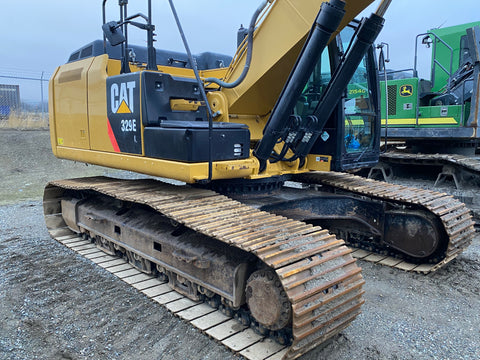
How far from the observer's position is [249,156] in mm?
3836

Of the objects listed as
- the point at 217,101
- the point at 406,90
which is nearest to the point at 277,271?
the point at 217,101

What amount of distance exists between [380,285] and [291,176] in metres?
1.39

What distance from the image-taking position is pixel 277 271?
258 cm

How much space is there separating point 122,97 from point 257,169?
142 cm

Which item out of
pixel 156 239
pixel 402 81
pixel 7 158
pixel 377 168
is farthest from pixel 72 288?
pixel 7 158

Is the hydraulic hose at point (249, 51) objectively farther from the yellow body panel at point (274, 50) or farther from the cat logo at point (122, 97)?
the cat logo at point (122, 97)

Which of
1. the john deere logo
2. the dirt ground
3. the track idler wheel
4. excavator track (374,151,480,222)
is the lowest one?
the dirt ground

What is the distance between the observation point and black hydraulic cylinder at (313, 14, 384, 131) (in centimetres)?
348

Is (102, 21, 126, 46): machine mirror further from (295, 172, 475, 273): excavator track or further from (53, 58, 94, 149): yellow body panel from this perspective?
(295, 172, 475, 273): excavator track

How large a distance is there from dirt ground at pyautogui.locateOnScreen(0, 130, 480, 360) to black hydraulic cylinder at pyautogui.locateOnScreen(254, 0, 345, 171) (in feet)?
5.33

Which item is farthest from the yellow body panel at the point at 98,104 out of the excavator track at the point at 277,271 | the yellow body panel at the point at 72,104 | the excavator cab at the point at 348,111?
the excavator cab at the point at 348,111

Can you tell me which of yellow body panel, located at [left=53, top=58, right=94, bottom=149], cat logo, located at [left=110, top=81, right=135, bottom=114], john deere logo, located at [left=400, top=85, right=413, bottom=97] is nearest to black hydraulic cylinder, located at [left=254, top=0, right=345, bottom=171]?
cat logo, located at [left=110, top=81, right=135, bottom=114]

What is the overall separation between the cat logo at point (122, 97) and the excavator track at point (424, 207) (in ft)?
6.65

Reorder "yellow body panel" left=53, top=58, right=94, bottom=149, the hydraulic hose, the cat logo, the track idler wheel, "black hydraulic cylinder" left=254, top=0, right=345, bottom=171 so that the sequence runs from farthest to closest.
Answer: "yellow body panel" left=53, top=58, right=94, bottom=149, the cat logo, the hydraulic hose, "black hydraulic cylinder" left=254, top=0, right=345, bottom=171, the track idler wheel
